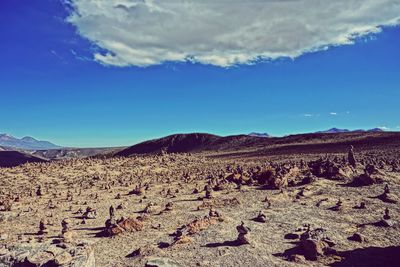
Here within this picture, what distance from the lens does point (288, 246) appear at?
1443 centimetres

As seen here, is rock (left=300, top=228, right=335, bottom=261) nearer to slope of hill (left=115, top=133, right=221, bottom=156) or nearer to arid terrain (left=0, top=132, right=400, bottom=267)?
arid terrain (left=0, top=132, right=400, bottom=267)

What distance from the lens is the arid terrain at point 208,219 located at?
13.4 metres

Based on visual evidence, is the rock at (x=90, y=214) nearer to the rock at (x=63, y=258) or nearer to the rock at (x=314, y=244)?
the rock at (x=63, y=258)

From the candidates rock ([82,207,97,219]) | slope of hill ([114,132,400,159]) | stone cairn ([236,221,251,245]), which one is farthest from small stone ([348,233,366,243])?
slope of hill ([114,132,400,159])

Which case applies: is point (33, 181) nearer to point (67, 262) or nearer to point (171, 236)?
point (171, 236)

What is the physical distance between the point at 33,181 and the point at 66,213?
12177mm

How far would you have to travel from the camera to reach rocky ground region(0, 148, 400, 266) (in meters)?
13.4

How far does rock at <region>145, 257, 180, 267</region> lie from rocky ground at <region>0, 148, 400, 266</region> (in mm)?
32

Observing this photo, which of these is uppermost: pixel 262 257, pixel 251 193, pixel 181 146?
pixel 181 146

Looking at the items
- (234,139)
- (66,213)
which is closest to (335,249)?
(66,213)

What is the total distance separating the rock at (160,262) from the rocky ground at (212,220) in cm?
3

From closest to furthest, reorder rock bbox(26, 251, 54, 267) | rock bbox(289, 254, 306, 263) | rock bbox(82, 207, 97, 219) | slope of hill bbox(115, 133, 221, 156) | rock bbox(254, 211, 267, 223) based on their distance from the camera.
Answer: rock bbox(26, 251, 54, 267), rock bbox(289, 254, 306, 263), rock bbox(254, 211, 267, 223), rock bbox(82, 207, 97, 219), slope of hill bbox(115, 133, 221, 156)

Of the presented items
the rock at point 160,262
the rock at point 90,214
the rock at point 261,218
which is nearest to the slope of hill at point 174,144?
the rock at point 90,214

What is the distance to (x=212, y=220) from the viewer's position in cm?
1706
